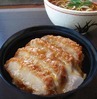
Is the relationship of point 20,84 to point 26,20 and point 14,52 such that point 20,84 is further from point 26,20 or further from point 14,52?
point 26,20

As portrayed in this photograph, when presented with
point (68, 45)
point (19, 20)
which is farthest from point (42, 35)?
point (19, 20)

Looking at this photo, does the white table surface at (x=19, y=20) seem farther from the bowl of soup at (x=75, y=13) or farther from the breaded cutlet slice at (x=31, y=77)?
the breaded cutlet slice at (x=31, y=77)

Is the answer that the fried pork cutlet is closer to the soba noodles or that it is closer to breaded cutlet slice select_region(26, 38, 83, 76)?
breaded cutlet slice select_region(26, 38, 83, 76)

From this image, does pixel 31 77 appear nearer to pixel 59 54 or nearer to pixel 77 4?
pixel 59 54

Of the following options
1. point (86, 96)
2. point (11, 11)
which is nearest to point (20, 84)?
point (86, 96)

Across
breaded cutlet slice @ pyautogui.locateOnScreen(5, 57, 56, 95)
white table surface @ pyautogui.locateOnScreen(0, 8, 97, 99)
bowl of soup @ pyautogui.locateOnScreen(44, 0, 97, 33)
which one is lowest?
white table surface @ pyautogui.locateOnScreen(0, 8, 97, 99)

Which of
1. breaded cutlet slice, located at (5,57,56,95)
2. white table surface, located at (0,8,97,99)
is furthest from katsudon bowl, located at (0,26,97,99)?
white table surface, located at (0,8,97,99)
